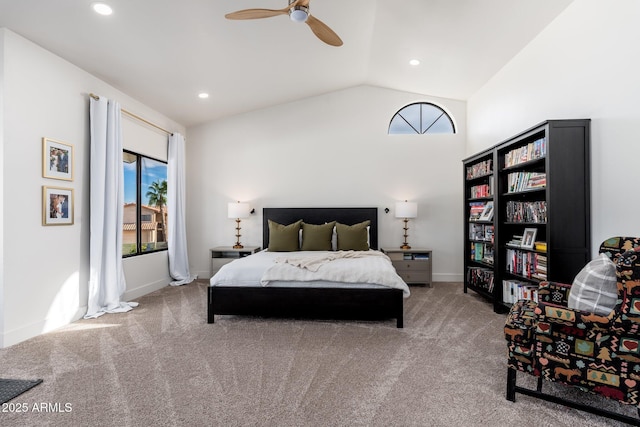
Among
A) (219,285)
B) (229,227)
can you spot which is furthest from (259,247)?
(219,285)

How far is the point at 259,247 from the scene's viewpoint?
596cm

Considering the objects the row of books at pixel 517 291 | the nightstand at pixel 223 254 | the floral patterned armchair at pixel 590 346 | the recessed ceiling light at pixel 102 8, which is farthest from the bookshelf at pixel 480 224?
the recessed ceiling light at pixel 102 8

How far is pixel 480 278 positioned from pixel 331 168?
2.84 m

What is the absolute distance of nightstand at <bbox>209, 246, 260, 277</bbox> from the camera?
18.4ft

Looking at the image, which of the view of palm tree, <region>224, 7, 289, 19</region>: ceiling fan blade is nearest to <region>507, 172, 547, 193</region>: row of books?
<region>224, 7, 289, 19</region>: ceiling fan blade

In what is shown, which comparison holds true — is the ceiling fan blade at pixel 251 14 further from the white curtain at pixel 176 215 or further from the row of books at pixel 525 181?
the white curtain at pixel 176 215

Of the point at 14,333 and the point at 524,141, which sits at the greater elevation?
the point at 524,141

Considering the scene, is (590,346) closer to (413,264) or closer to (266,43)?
(413,264)

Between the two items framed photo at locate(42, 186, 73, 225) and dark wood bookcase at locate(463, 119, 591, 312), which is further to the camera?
framed photo at locate(42, 186, 73, 225)

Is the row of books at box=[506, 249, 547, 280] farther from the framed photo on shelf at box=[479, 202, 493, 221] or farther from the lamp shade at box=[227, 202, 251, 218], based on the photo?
the lamp shade at box=[227, 202, 251, 218]

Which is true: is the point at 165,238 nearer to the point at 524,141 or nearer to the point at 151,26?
the point at 151,26

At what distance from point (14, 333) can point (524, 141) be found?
5.11 m

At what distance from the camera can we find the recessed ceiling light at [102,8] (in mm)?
2836

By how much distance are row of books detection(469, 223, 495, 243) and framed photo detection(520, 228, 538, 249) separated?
855mm
